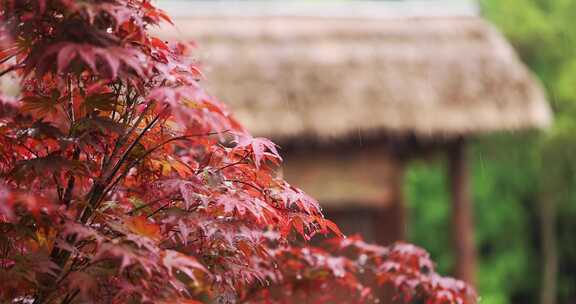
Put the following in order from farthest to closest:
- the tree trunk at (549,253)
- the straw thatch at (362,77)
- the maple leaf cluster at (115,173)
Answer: the tree trunk at (549,253), the straw thatch at (362,77), the maple leaf cluster at (115,173)

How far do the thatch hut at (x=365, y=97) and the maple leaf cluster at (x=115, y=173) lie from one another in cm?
424

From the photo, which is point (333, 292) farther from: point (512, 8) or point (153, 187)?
point (512, 8)

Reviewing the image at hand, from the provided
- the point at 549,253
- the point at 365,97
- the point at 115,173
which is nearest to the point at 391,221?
the point at 365,97

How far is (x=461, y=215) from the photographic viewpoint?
21.4ft

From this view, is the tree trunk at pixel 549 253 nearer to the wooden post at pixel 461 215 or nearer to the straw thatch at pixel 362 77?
the straw thatch at pixel 362 77

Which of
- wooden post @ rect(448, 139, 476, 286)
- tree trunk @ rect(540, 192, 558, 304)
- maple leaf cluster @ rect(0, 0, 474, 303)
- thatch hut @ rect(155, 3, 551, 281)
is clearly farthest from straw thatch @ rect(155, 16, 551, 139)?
tree trunk @ rect(540, 192, 558, 304)

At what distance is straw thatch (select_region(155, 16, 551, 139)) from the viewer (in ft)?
20.3

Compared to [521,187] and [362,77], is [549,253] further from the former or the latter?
Answer: [362,77]

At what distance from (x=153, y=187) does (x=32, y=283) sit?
32 centimetres

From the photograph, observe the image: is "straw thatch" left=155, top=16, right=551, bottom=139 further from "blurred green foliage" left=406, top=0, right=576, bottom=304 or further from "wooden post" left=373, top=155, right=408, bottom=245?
"blurred green foliage" left=406, top=0, right=576, bottom=304

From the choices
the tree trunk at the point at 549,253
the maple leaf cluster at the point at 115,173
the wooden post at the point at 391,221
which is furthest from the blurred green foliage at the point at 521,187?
the maple leaf cluster at the point at 115,173

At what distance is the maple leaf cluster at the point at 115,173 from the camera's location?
1427mm

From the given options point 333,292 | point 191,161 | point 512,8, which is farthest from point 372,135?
point 512,8

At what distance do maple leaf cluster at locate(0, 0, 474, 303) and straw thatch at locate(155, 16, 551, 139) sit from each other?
13.6 feet
